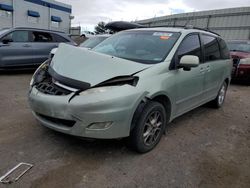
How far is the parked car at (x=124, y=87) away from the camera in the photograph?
106 inches

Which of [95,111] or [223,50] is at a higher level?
[223,50]

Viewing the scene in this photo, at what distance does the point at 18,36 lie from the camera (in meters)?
7.99

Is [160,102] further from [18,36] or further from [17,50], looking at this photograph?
[18,36]

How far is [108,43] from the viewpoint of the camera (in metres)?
4.26

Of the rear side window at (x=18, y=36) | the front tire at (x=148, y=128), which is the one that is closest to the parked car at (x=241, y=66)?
the front tire at (x=148, y=128)

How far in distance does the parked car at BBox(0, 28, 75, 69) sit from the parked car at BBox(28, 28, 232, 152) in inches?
190

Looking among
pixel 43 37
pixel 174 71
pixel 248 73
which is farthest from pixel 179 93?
pixel 43 37

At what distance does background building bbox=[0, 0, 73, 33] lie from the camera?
24.6 metres

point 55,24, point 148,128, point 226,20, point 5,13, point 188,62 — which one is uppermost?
point 226,20

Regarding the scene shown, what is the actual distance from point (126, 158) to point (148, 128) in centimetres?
47

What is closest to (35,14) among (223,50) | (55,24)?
(55,24)

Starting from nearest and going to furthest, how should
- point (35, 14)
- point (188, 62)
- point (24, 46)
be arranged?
point (188, 62)
point (24, 46)
point (35, 14)

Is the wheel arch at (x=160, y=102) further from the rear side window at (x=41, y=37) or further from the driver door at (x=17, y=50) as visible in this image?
the rear side window at (x=41, y=37)

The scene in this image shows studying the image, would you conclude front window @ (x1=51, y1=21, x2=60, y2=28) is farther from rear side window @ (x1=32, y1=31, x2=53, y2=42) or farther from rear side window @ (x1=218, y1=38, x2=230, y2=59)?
rear side window @ (x1=218, y1=38, x2=230, y2=59)
